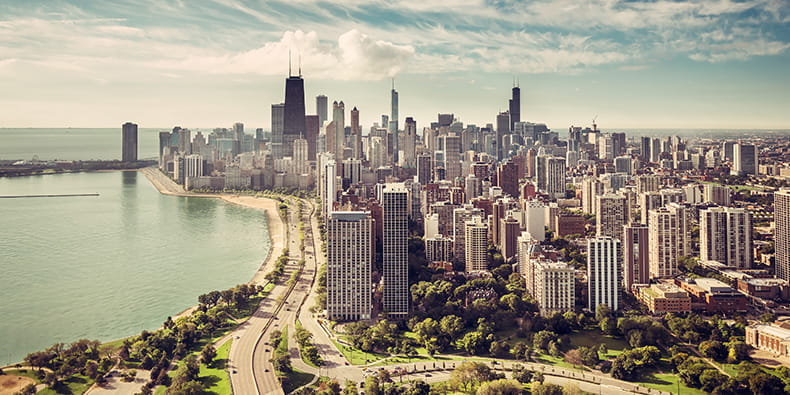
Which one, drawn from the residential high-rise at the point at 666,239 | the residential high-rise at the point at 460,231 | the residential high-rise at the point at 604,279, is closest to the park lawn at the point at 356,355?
the residential high-rise at the point at 604,279

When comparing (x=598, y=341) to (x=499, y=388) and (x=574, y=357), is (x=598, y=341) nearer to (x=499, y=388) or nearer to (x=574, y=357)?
(x=574, y=357)

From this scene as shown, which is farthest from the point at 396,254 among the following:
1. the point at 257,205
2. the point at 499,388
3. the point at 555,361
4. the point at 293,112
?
the point at 293,112

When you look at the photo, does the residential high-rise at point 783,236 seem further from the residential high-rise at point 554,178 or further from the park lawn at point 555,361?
the residential high-rise at point 554,178

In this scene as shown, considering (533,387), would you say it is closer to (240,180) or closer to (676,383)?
(676,383)

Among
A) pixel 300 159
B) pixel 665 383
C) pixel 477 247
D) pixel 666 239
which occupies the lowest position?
pixel 665 383

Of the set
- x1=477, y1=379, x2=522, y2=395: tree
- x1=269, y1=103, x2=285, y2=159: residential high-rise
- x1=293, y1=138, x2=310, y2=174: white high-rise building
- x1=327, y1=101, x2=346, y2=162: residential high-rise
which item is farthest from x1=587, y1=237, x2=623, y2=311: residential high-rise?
x1=269, y1=103, x2=285, y2=159: residential high-rise

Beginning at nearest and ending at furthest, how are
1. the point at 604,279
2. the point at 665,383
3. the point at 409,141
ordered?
the point at 665,383, the point at 604,279, the point at 409,141
